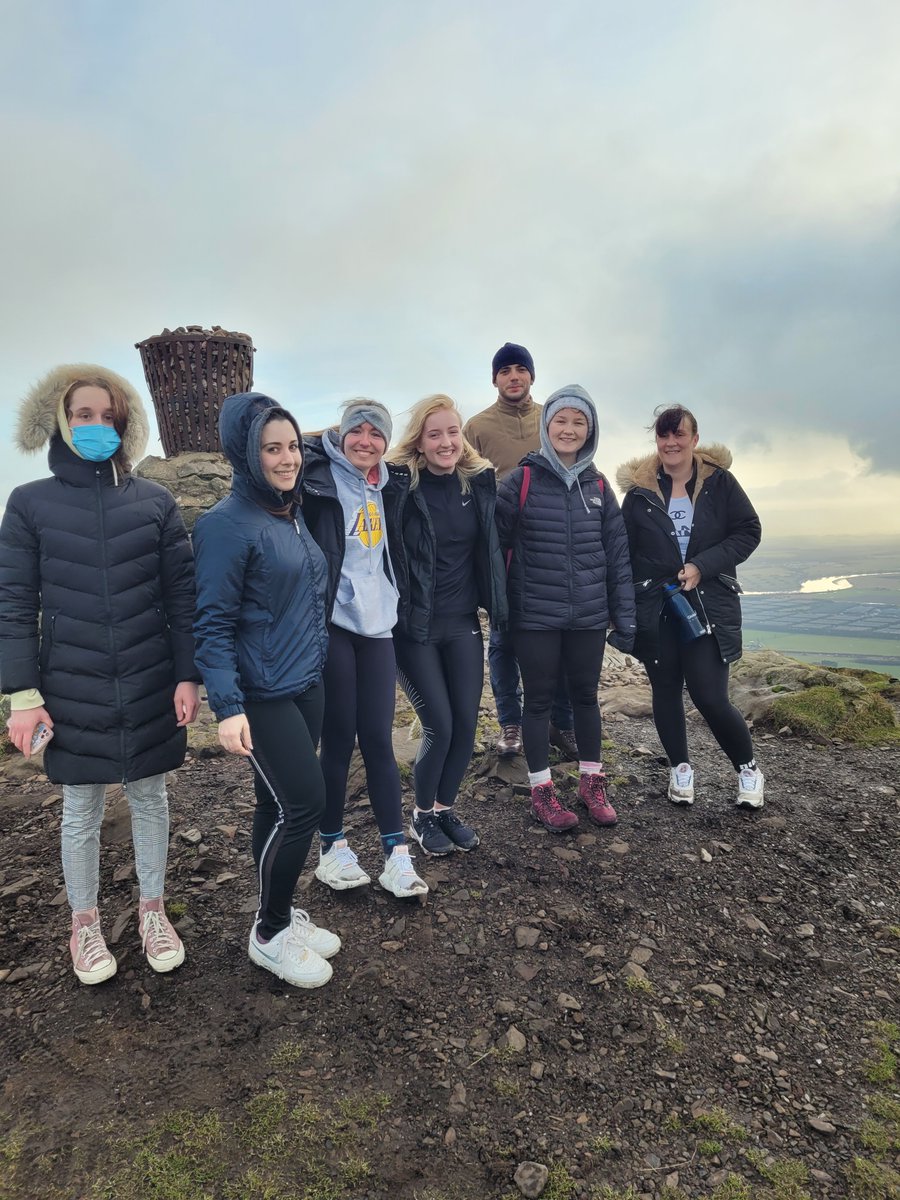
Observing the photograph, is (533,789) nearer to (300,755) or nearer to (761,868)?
(761,868)

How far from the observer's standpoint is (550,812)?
4.97m

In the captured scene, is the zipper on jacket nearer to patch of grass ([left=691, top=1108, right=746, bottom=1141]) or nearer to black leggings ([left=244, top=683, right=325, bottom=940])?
black leggings ([left=244, top=683, right=325, bottom=940])

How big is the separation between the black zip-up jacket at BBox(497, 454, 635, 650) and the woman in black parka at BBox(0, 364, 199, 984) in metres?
2.27

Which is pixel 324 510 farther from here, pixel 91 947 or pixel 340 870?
pixel 91 947

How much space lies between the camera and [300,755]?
3184 millimetres

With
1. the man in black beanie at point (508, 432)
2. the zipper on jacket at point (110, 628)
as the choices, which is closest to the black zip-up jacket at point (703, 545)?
the man in black beanie at point (508, 432)

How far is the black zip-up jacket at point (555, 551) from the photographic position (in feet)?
15.5

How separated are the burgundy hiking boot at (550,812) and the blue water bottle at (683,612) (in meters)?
1.58

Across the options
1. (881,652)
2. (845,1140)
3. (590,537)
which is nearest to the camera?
(845,1140)

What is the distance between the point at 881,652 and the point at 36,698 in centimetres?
10843

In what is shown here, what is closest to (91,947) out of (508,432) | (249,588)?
(249,588)

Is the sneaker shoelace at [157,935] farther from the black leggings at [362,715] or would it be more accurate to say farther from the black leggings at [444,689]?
the black leggings at [444,689]

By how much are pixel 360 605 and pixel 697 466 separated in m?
2.96

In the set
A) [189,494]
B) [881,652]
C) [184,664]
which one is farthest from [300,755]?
[881,652]
